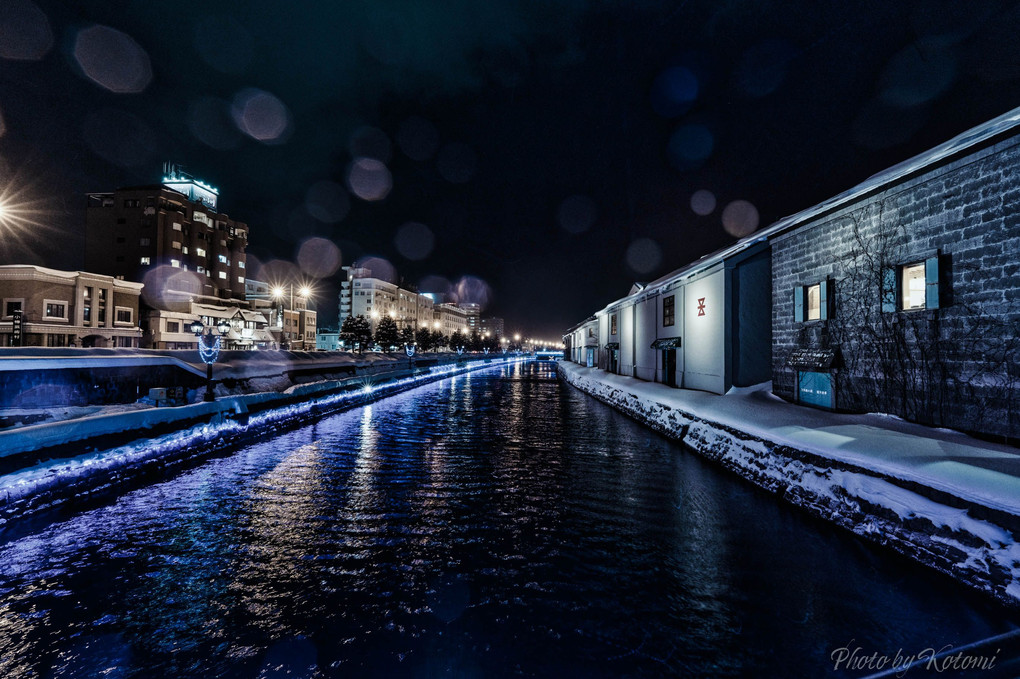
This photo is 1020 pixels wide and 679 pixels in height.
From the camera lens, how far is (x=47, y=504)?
349 inches

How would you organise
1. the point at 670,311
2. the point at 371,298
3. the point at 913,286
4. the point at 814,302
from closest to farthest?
the point at 913,286 → the point at 814,302 → the point at 670,311 → the point at 371,298

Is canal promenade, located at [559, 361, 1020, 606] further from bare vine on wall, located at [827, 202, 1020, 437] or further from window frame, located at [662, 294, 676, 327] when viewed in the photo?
window frame, located at [662, 294, 676, 327]

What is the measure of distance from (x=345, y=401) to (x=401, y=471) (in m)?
15.9

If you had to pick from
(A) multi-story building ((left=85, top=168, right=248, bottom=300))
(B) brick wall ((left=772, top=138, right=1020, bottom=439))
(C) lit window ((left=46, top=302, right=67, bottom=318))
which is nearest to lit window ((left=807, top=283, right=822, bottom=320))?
(B) brick wall ((left=772, top=138, right=1020, bottom=439))

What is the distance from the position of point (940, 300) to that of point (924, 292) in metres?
0.60

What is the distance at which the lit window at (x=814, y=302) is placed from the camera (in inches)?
582

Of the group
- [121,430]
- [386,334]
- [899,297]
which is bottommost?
[121,430]

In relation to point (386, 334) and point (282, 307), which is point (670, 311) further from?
point (282, 307)

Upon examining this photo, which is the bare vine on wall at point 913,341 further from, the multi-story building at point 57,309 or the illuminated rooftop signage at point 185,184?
the illuminated rooftop signage at point 185,184

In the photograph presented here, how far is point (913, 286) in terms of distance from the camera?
11.4m

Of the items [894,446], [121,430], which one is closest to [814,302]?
[894,446]

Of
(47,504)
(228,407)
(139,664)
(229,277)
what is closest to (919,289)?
(139,664)

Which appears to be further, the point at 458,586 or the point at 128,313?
the point at 128,313

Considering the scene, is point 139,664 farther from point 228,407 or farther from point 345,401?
point 345,401
